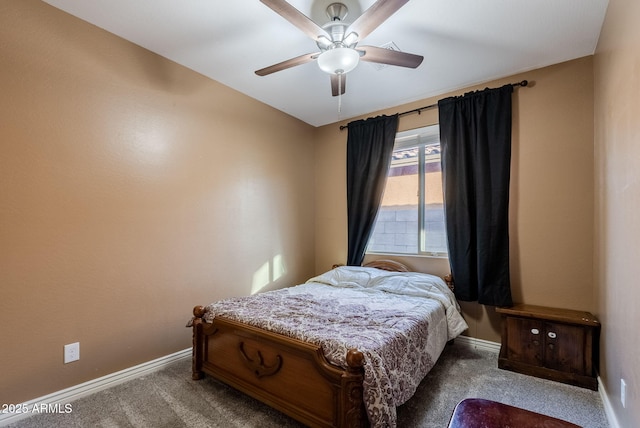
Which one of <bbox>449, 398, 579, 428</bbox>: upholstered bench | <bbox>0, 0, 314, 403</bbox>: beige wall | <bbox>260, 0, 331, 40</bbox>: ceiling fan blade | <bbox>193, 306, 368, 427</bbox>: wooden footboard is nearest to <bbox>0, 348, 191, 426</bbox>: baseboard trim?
<bbox>0, 0, 314, 403</bbox>: beige wall

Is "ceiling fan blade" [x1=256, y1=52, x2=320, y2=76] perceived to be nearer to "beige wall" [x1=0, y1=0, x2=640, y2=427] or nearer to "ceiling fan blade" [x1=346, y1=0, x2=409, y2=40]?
"ceiling fan blade" [x1=346, y1=0, x2=409, y2=40]

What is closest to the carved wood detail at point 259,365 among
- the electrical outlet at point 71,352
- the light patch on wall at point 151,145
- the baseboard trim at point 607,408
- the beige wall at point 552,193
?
the electrical outlet at point 71,352

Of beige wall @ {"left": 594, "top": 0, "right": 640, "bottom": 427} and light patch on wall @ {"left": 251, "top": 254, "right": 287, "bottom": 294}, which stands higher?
beige wall @ {"left": 594, "top": 0, "right": 640, "bottom": 427}

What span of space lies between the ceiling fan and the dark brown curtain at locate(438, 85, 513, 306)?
1282 millimetres

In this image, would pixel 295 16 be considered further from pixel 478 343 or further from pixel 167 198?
pixel 478 343

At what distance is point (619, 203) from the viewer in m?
1.71

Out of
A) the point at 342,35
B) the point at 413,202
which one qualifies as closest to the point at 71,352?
the point at 342,35

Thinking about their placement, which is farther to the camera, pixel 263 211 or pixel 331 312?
pixel 263 211

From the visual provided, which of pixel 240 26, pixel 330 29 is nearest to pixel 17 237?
pixel 240 26

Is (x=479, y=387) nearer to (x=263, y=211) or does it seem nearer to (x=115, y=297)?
(x=263, y=211)

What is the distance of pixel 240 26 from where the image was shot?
224 centimetres

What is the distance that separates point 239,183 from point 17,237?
5.96 ft

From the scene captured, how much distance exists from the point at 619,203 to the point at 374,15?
1796mm

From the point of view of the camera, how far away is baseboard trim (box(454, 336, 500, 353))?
113 inches
